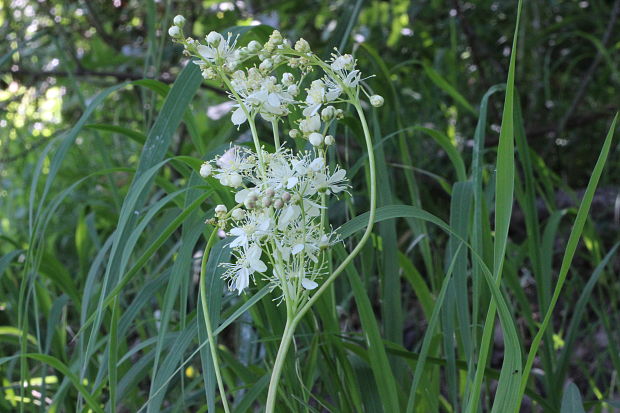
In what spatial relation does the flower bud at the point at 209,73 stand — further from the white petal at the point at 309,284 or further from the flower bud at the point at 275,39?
the white petal at the point at 309,284

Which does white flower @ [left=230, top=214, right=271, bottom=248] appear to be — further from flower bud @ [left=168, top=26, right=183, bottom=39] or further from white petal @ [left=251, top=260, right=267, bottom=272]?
flower bud @ [left=168, top=26, right=183, bottom=39]

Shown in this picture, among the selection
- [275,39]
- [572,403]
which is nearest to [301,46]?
[275,39]

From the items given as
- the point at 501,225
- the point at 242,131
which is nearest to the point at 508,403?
the point at 501,225

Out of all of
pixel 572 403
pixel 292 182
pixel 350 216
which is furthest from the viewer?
pixel 350 216

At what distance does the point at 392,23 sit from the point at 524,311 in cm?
117

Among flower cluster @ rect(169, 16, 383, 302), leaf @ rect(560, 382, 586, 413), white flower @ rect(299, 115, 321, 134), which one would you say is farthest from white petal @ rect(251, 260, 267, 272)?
leaf @ rect(560, 382, 586, 413)

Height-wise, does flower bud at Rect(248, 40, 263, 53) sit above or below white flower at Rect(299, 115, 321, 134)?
above

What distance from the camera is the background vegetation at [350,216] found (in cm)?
82

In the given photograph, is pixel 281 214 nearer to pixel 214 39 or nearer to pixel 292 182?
pixel 292 182

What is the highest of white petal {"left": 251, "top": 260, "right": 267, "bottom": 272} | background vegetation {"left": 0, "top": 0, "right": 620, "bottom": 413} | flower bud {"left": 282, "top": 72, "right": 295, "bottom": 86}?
flower bud {"left": 282, "top": 72, "right": 295, "bottom": 86}

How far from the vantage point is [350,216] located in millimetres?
1381

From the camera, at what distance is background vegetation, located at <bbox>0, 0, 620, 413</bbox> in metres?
0.82

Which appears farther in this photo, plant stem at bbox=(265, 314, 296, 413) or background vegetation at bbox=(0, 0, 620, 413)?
background vegetation at bbox=(0, 0, 620, 413)

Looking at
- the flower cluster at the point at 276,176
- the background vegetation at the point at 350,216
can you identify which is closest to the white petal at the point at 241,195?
the flower cluster at the point at 276,176
